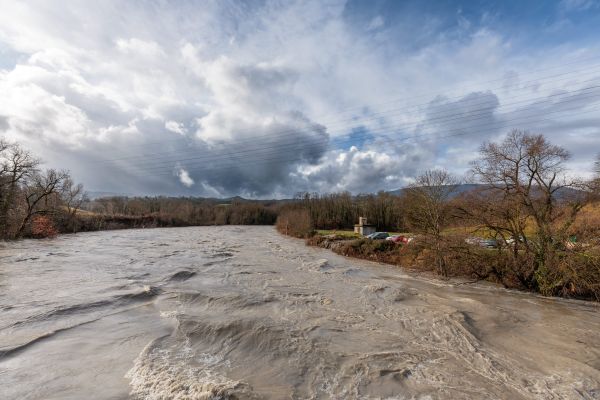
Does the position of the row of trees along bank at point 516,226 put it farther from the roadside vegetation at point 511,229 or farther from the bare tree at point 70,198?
the bare tree at point 70,198

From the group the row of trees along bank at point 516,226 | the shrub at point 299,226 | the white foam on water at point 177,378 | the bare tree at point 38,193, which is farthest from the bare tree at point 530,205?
the bare tree at point 38,193

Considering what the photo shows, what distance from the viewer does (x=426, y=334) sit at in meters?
10.5

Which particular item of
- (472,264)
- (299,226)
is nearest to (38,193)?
(299,226)

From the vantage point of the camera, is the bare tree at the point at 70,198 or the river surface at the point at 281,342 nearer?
the river surface at the point at 281,342

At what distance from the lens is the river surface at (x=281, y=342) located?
6.71 metres

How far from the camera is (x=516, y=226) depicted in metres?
20.3

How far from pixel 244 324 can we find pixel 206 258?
18792mm

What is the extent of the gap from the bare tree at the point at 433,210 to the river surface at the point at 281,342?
637cm

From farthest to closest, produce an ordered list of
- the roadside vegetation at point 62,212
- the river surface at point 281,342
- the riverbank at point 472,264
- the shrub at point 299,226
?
the shrub at point 299,226 → the roadside vegetation at point 62,212 → the riverbank at point 472,264 → the river surface at point 281,342

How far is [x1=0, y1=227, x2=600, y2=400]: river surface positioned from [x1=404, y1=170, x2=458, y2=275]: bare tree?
6374 millimetres

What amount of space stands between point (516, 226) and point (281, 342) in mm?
18825

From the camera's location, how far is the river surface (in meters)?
6.71

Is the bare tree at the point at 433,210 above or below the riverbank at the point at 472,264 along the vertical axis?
above

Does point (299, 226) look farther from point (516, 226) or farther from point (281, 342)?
point (281, 342)
